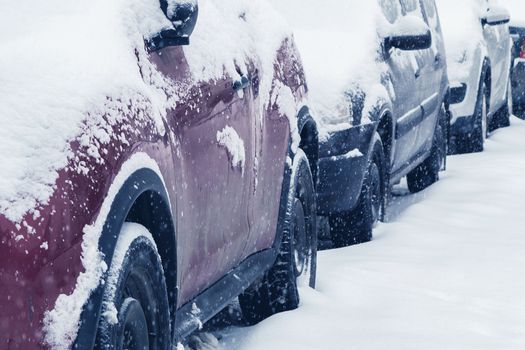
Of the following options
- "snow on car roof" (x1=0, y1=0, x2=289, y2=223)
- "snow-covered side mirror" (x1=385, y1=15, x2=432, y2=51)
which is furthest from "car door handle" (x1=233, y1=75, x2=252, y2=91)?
"snow-covered side mirror" (x1=385, y1=15, x2=432, y2=51)

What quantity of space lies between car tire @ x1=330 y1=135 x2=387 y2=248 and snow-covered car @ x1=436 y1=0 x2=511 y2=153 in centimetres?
371

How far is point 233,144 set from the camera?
4.73 m

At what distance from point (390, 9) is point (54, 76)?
559 cm

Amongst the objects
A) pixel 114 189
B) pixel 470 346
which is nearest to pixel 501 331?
pixel 470 346

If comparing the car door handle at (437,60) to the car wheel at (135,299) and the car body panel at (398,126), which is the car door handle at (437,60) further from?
the car wheel at (135,299)

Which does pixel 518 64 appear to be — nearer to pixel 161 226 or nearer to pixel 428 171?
pixel 428 171

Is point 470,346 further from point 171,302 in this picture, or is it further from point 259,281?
point 171,302

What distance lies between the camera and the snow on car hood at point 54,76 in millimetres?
2926

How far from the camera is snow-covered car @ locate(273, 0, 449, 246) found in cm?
741

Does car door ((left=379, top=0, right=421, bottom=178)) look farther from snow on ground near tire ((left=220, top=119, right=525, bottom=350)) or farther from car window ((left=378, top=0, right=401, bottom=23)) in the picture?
snow on ground near tire ((left=220, top=119, right=525, bottom=350))

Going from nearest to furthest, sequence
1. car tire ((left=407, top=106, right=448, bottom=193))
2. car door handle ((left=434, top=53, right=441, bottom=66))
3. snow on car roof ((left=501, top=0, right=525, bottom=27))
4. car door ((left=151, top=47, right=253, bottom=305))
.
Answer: car door ((left=151, top=47, right=253, bottom=305)), car door handle ((left=434, top=53, right=441, bottom=66)), car tire ((left=407, top=106, right=448, bottom=193)), snow on car roof ((left=501, top=0, right=525, bottom=27))

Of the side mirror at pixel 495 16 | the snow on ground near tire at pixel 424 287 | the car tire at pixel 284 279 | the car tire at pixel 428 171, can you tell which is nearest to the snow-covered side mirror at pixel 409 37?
the snow on ground near tire at pixel 424 287

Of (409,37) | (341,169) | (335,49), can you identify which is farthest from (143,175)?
(409,37)

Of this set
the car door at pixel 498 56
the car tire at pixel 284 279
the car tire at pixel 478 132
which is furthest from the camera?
the car door at pixel 498 56
